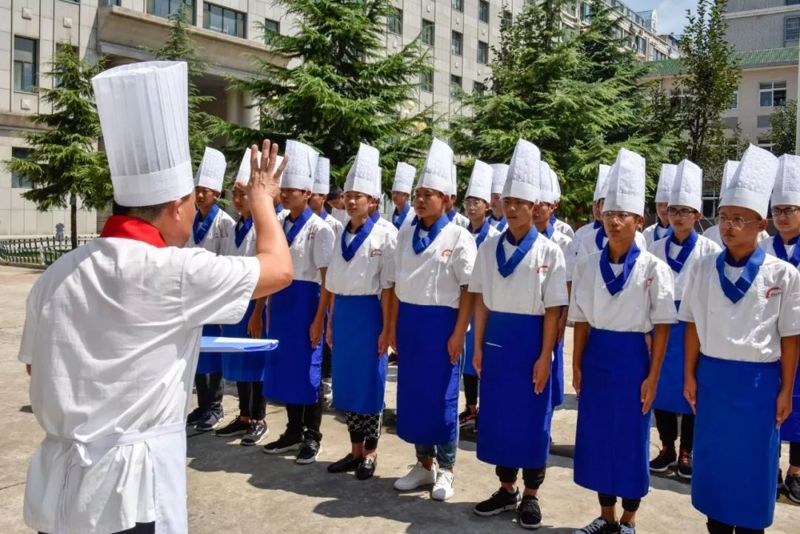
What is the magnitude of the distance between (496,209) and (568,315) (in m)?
3.40

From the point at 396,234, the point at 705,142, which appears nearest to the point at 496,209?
the point at 396,234

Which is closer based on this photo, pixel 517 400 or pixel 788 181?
pixel 517 400

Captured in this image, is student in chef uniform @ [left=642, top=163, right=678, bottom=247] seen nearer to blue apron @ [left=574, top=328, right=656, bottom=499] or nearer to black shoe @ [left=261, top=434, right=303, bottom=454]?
blue apron @ [left=574, top=328, right=656, bottom=499]

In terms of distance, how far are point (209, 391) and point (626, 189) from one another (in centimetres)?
355

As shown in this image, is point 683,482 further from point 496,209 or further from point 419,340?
point 496,209

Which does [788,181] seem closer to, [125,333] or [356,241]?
[356,241]

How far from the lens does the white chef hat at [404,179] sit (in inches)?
306

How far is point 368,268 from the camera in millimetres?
4566

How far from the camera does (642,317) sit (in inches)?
138

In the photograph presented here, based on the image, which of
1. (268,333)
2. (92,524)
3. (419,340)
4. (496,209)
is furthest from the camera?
(496,209)

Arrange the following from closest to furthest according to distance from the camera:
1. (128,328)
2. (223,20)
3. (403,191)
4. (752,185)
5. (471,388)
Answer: (128,328), (752,185), (471,388), (403,191), (223,20)

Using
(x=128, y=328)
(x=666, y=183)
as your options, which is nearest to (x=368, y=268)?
(x=666, y=183)

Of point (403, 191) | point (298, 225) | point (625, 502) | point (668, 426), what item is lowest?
point (625, 502)

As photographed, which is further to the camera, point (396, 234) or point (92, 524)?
point (396, 234)
